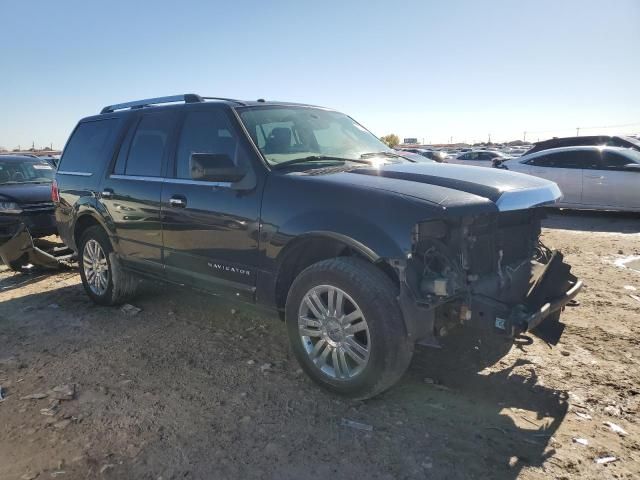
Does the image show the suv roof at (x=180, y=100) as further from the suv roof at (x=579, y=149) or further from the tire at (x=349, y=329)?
the suv roof at (x=579, y=149)

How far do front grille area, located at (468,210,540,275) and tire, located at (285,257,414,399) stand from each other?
0.63 meters

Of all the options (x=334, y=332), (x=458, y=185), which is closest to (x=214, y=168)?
(x=334, y=332)

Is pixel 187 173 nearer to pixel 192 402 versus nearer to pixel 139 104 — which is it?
pixel 139 104

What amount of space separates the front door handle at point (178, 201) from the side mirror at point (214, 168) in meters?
0.59

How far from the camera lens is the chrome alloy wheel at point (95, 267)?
536cm

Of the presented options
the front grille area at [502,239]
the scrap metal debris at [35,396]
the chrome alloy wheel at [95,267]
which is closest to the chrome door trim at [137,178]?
the chrome alloy wheel at [95,267]

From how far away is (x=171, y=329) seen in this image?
15.6 feet

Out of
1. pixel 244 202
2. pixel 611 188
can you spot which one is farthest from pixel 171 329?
pixel 611 188

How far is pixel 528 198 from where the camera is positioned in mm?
3123

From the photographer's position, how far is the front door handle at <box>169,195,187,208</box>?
4.13m

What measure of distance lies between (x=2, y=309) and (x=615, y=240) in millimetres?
8828

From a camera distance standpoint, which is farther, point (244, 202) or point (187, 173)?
point (187, 173)

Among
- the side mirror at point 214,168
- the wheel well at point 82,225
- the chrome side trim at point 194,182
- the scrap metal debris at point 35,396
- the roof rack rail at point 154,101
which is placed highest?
the roof rack rail at point 154,101

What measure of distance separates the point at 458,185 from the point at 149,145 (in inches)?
115
